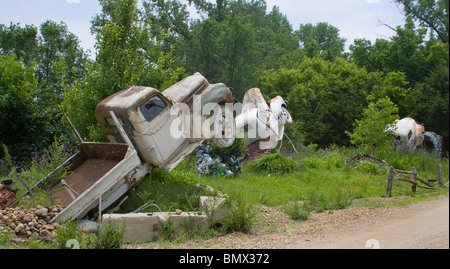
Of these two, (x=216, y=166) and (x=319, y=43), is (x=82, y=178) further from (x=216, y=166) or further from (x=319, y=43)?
(x=319, y=43)

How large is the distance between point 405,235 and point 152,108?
565 cm

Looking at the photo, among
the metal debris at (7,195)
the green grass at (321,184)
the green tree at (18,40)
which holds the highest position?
the green tree at (18,40)

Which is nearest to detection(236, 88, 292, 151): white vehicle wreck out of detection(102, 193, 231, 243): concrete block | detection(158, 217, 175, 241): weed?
detection(102, 193, 231, 243): concrete block

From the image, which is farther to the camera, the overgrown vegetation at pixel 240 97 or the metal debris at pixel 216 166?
the metal debris at pixel 216 166

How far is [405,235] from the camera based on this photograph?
14.6ft

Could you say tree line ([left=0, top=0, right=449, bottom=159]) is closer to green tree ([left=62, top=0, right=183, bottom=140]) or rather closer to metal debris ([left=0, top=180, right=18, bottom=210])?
green tree ([left=62, top=0, right=183, bottom=140])

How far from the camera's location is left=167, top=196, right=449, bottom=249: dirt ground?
4156mm

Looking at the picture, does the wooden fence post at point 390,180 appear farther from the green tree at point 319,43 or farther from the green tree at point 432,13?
the green tree at point 319,43

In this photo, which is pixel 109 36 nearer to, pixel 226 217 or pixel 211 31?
pixel 226 217

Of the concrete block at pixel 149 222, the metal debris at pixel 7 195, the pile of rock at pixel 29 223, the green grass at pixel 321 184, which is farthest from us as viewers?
the green grass at pixel 321 184

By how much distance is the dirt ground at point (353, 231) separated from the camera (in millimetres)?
4156

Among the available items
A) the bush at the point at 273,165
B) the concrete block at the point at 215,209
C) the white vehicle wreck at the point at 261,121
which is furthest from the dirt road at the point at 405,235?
the white vehicle wreck at the point at 261,121
